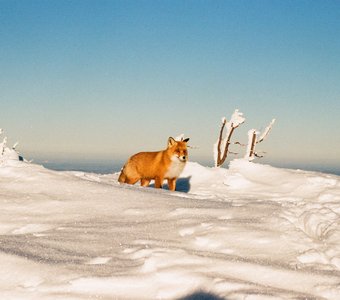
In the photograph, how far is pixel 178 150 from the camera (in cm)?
1067

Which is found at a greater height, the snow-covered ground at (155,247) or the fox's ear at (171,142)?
the fox's ear at (171,142)

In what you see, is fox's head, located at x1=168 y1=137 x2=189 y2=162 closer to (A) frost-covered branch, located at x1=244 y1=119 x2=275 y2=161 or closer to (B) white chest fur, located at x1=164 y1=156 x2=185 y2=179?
(B) white chest fur, located at x1=164 y1=156 x2=185 y2=179

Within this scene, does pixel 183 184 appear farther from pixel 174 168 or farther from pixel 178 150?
pixel 178 150

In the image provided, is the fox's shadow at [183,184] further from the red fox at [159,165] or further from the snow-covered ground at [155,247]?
the snow-covered ground at [155,247]

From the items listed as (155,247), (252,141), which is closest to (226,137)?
(252,141)

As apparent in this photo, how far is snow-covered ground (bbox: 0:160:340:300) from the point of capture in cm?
289

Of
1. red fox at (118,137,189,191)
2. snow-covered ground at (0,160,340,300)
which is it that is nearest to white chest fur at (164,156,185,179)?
red fox at (118,137,189,191)

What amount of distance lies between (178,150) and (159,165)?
0.67 meters

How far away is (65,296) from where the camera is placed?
9.02ft

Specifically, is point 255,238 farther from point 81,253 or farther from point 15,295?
point 15,295

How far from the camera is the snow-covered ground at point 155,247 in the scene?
2893mm

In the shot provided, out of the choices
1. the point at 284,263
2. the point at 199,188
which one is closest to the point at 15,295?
the point at 284,263

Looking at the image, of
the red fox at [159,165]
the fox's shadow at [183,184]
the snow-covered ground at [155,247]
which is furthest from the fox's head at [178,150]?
the snow-covered ground at [155,247]

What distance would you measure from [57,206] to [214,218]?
2382 millimetres
